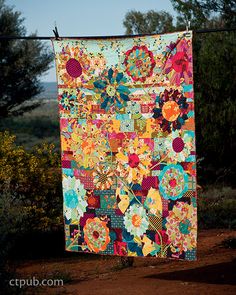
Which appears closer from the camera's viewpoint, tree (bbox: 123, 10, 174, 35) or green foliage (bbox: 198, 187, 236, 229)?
green foliage (bbox: 198, 187, 236, 229)

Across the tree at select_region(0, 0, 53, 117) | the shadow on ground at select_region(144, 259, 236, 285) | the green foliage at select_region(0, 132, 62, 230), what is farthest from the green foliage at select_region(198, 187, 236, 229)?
the tree at select_region(0, 0, 53, 117)

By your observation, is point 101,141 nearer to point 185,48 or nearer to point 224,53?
point 185,48

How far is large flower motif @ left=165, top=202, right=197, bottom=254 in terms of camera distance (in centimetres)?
576

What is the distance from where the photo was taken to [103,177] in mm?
6188

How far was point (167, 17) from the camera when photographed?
3253 cm

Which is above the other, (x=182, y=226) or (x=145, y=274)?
(x=182, y=226)

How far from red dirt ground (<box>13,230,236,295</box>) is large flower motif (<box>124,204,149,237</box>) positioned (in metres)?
0.72

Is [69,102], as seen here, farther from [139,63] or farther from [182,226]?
[182,226]

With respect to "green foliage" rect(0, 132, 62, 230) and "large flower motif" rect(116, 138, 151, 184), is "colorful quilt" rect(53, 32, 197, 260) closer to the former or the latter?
"large flower motif" rect(116, 138, 151, 184)

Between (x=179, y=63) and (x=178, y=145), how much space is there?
0.90 metres

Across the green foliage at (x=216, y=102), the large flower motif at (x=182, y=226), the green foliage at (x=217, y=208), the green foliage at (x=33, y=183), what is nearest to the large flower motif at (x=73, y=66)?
the large flower motif at (x=182, y=226)

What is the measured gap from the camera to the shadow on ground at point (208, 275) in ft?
21.9

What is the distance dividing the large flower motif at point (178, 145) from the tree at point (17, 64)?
17493mm

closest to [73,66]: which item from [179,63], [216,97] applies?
[179,63]
